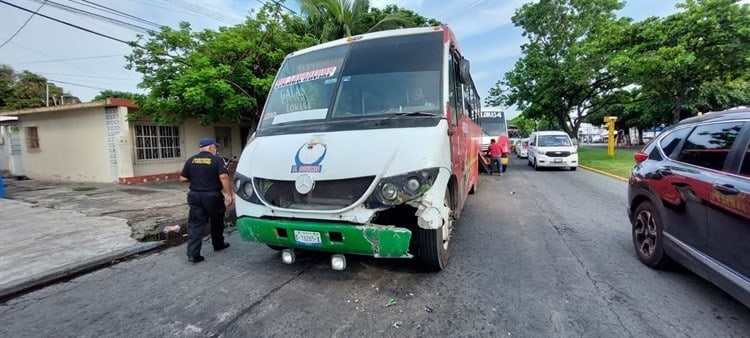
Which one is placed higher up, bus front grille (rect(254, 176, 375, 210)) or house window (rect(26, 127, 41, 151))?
house window (rect(26, 127, 41, 151))

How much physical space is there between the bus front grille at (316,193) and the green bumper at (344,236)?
0.17 meters

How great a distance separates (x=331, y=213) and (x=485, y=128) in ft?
58.2

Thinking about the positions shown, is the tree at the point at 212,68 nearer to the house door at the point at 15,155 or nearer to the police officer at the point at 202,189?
the police officer at the point at 202,189

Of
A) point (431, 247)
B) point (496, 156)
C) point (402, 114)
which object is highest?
point (402, 114)

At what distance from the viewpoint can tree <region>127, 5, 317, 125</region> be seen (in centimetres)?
1023

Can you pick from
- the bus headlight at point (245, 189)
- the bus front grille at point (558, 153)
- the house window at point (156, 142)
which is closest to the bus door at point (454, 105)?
the bus headlight at point (245, 189)

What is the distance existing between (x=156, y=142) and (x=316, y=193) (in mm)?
13597

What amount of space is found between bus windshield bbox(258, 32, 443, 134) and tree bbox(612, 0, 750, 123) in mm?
13837

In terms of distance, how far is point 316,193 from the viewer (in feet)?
11.0

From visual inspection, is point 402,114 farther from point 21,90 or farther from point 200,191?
point 21,90

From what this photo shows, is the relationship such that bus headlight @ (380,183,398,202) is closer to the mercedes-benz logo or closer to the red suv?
the mercedes-benz logo

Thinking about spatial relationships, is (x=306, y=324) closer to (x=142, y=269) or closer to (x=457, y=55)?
(x=142, y=269)

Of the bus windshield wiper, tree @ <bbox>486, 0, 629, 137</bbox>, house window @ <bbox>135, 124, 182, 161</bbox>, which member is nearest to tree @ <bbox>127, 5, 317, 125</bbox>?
house window @ <bbox>135, 124, 182, 161</bbox>

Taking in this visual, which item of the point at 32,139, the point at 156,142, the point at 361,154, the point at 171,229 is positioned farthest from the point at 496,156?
the point at 32,139
